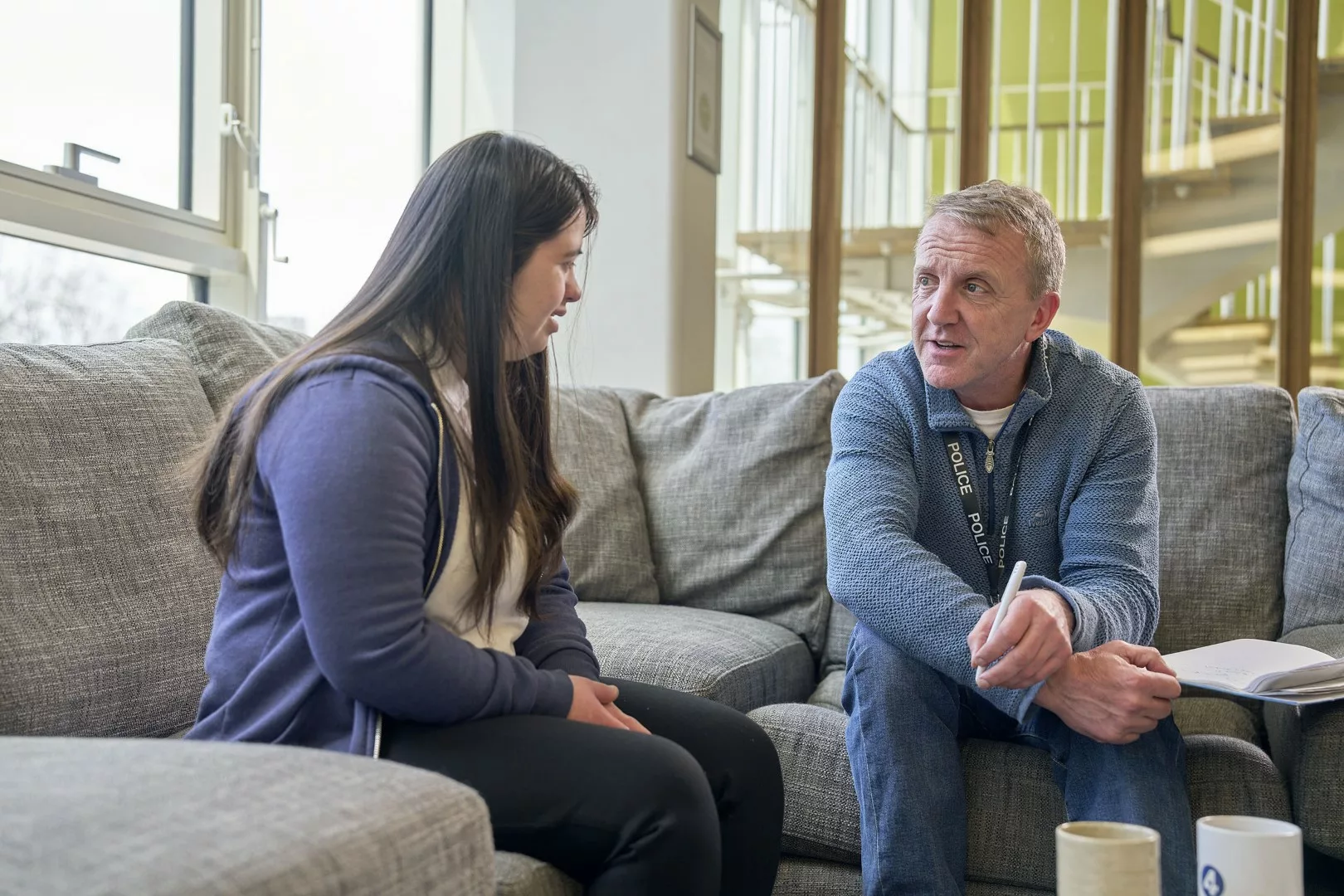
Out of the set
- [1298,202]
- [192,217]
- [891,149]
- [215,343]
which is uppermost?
[891,149]

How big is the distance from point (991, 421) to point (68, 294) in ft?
5.33

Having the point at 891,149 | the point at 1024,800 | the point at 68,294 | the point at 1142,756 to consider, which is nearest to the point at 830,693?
the point at 1024,800

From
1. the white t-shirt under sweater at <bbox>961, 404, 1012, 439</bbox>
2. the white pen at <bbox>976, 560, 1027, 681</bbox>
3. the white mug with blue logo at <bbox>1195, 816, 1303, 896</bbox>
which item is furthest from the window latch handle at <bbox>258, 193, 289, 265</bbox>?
the white mug with blue logo at <bbox>1195, 816, 1303, 896</bbox>

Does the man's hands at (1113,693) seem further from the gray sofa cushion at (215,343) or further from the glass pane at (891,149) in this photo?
the glass pane at (891,149)

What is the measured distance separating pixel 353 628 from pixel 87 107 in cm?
164

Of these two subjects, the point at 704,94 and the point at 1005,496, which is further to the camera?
the point at 704,94

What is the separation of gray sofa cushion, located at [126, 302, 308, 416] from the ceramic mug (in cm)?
136

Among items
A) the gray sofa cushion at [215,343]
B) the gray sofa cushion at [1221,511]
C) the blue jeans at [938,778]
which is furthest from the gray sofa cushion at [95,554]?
the gray sofa cushion at [1221,511]

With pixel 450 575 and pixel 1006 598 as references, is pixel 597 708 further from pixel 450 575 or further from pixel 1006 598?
pixel 1006 598

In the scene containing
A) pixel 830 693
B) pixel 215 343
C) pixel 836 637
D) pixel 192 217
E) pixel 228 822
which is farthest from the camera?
pixel 192 217

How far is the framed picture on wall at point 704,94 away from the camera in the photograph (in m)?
3.58

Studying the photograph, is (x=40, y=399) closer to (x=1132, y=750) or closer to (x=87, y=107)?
(x=87, y=107)

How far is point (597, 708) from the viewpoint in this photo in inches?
49.9

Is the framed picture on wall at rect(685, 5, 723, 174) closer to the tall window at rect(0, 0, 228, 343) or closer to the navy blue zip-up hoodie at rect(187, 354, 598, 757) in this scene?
the tall window at rect(0, 0, 228, 343)
